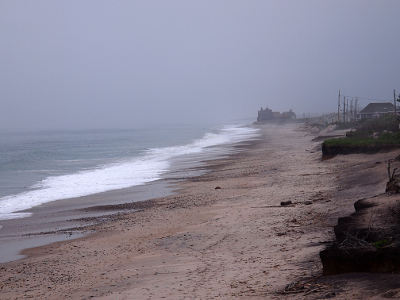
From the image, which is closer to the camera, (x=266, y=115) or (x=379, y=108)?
(x=379, y=108)

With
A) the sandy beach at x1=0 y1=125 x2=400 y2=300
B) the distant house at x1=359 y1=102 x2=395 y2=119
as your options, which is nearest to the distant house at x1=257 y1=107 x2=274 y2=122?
the distant house at x1=359 y1=102 x2=395 y2=119

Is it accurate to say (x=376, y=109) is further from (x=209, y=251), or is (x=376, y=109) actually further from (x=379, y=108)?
(x=209, y=251)

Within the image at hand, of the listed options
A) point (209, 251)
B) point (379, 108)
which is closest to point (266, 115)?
point (379, 108)

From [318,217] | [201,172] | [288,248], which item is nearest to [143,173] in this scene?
[201,172]

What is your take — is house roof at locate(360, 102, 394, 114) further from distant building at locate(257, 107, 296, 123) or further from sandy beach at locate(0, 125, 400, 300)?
distant building at locate(257, 107, 296, 123)

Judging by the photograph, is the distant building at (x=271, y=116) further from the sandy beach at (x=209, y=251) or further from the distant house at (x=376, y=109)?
the sandy beach at (x=209, y=251)

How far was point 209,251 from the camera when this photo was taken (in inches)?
310

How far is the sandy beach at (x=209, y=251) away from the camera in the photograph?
224 inches

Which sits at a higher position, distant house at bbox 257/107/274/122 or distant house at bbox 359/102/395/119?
distant house at bbox 257/107/274/122

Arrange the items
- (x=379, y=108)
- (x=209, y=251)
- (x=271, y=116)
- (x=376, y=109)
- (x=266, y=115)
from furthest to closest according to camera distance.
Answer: (x=266, y=115) < (x=271, y=116) < (x=376, y=109) < (x=379, y=108) < (x=209, y=251)

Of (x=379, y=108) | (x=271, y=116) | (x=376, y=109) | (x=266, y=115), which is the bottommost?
(x=376, y=109)

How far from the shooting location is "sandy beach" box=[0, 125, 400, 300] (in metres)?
5.68

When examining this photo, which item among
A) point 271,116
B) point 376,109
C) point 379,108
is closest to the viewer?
point 379,108

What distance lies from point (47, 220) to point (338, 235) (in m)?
10.5
